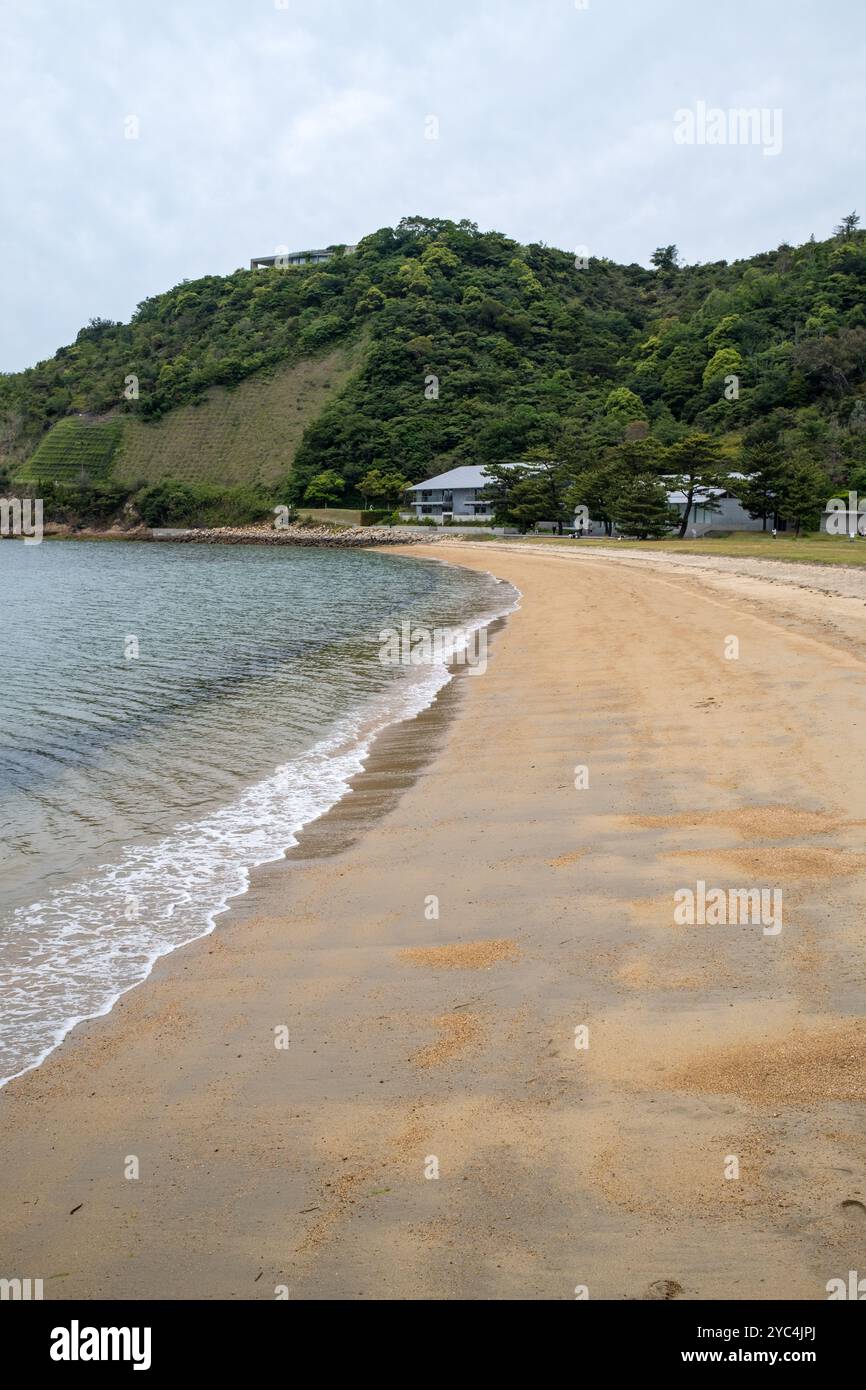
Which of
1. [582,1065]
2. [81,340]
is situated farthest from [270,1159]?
[81,340]

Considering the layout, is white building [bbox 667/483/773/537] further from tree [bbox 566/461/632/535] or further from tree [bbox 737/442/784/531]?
tree [bbox 737/442/784/531]

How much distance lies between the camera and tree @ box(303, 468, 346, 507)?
110688 millimetres

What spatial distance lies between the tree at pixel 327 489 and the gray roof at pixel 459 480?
13312mm

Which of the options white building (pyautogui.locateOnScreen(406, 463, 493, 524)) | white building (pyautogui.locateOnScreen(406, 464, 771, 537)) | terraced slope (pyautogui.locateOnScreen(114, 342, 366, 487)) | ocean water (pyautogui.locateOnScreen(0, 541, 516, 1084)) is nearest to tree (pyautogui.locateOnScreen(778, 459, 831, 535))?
white building (pyautogui.locateOnScreen(406, 464, 771, 537))

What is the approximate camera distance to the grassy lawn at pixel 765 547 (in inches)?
1516

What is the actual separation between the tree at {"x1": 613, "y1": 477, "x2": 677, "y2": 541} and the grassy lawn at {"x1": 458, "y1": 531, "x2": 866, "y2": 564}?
65.0 inches

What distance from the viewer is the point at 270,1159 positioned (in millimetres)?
4180

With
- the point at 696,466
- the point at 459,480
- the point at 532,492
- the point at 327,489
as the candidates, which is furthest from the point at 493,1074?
the point at 327,489

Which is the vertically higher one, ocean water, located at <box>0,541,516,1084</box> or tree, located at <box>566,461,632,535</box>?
tree, located at <box>566,461,632,535</box>

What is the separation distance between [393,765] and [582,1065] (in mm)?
7236

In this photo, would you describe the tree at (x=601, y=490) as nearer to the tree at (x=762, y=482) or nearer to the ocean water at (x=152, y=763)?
the tree at (x=762, y=482)

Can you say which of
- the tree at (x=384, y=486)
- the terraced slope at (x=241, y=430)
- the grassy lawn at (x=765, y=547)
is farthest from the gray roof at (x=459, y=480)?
the terraced slope at (x=241, y=430)

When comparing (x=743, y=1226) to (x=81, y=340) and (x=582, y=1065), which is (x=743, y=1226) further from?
(x=81, y=340)

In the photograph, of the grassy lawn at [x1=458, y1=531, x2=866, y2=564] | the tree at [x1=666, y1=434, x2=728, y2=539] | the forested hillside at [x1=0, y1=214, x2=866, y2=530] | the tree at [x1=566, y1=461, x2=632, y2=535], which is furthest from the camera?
the forested hillside at [x1=0, y1=214, x2=866, y2=530]
